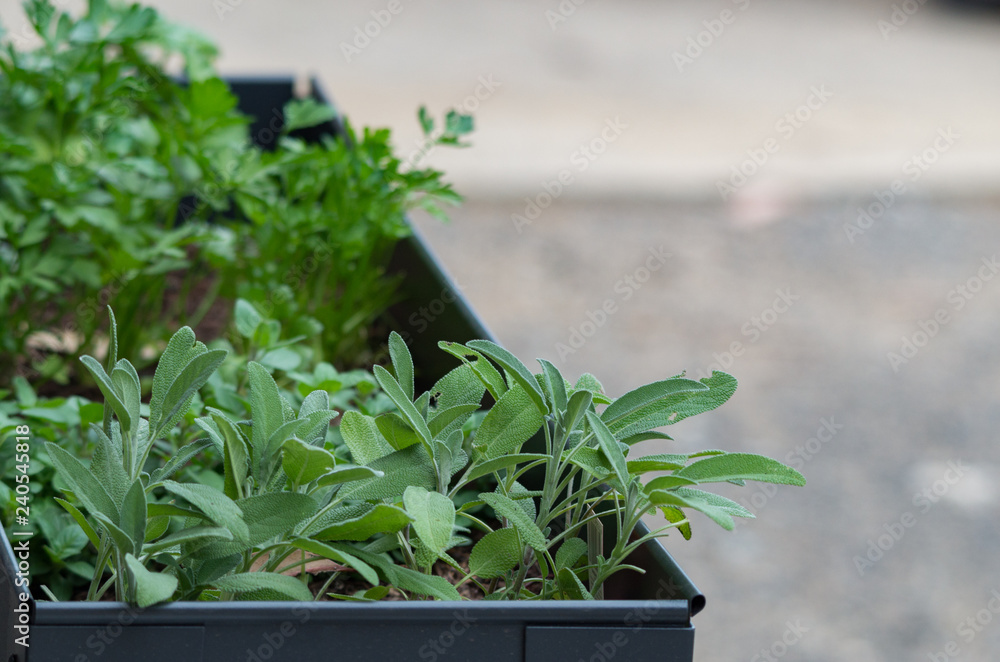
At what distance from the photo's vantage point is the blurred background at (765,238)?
1.98 metres

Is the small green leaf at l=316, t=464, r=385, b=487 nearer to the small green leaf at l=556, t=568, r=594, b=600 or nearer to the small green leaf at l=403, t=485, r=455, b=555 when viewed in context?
the small green leaf at l=403, t=485, r=455, b=555

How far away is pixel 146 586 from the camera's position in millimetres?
472

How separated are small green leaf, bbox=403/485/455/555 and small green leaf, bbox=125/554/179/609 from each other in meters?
0.12

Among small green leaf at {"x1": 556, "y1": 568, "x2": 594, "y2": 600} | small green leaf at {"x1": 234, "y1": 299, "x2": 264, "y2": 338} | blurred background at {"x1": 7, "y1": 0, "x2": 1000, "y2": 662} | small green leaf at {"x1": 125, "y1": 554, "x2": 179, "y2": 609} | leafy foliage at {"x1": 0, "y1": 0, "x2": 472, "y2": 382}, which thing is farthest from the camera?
blurred background at {"x1": 7, "y1": 0, "x2": 1000, "y2": 662}

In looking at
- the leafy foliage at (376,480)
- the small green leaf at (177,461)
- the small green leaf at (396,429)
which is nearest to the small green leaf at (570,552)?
the leafy foliage at (376,480)

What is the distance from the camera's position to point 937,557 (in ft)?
6.54

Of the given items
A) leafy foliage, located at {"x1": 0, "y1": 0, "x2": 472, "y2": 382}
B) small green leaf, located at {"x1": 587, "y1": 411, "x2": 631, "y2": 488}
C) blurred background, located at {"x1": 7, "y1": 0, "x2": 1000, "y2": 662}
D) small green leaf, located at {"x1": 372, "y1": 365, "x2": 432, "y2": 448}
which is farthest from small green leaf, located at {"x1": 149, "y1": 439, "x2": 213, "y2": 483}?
blurred background, located at {"x1": 7, "y1": 0, "x2": 1000, "y2": 662}

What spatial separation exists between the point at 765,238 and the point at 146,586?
301cm

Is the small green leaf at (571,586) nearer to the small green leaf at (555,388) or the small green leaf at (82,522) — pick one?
the small green leaf at (555,388)

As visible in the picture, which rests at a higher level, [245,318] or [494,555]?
[245,318]

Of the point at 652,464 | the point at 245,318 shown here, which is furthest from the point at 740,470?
the point at 245,318

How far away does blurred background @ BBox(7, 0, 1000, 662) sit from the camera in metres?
1.98

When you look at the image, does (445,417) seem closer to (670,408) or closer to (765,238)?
(670,408)

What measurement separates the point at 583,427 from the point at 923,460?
186cm
